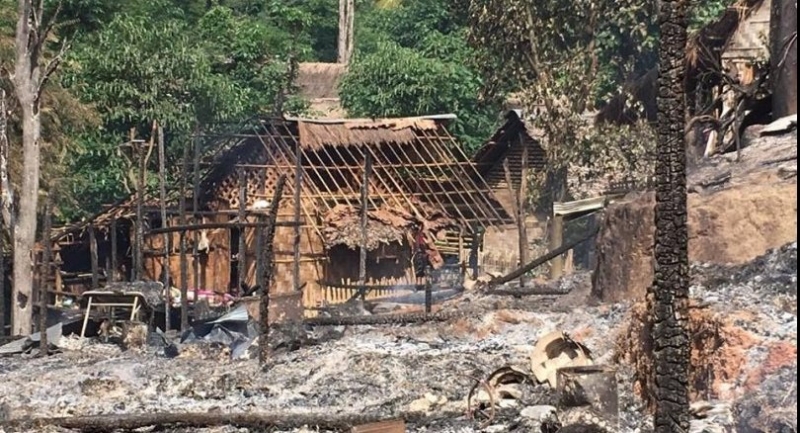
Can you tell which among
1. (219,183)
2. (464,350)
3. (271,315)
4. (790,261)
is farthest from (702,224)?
(219,183)

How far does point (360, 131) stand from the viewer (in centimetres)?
2400

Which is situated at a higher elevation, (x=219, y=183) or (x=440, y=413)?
(x=219, y=183)

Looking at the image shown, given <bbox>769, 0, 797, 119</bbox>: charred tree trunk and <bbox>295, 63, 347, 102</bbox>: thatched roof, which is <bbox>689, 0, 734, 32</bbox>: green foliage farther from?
<bbox>295, 63, 347, 102</bbox>: thatched roof

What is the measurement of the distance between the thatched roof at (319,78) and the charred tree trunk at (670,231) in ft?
103

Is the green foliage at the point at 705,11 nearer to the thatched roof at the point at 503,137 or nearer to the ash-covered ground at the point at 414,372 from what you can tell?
the thatched roof at the point at 503,137

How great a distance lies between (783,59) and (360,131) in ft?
30.8

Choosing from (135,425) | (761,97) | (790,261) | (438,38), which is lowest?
(135,425)

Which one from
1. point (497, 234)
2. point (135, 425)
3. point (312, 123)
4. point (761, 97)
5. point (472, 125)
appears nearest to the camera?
point (135, 425)

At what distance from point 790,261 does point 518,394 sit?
3243 mm

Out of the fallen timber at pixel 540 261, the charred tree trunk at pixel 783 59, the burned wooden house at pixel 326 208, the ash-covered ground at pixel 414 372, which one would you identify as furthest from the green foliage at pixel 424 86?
the ash-covered ground at pixel 414 372

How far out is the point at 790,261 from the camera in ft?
41.0

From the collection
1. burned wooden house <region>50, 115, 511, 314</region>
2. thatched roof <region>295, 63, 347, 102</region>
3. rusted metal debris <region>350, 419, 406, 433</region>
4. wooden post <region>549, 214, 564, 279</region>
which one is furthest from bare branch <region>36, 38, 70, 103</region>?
thatched roof <region>295, 63, 347, 102</region>

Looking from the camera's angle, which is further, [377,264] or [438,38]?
[438,38]

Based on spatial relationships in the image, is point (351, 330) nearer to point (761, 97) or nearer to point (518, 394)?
point (518, 394)
